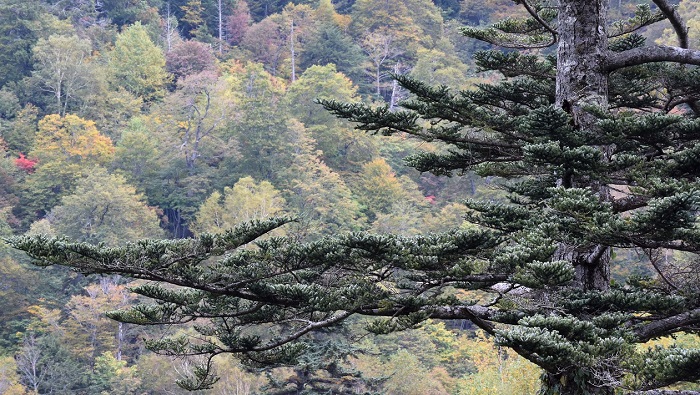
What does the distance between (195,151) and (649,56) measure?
130 feet

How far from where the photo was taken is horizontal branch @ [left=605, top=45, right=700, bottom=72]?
6.46 m

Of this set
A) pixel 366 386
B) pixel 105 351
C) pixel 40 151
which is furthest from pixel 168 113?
pixel 366 386

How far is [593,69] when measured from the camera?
6.67m

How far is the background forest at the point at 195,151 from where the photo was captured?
2991cm

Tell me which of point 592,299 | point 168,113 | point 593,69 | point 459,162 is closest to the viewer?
point 592,299

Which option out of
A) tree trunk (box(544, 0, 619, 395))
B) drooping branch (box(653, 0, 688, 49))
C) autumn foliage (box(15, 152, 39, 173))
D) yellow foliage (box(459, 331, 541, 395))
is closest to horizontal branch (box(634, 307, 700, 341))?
tree trunk (box(544, 0, 619, 395))

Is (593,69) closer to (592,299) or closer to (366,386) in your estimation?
(592,299)

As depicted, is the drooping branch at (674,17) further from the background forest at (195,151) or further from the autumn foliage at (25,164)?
the autumn foliage at (25,164)

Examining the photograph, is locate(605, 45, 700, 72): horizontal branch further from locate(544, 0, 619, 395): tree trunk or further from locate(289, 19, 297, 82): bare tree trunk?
locate(289, 19, 297, 82): bare tree trunk

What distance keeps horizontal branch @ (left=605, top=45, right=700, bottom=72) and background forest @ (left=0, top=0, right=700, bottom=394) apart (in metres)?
14.7

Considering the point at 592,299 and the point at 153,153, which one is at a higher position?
the point at 592,299

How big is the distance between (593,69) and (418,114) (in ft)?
4.25

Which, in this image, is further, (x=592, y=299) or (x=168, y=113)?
(x=168, y=113)

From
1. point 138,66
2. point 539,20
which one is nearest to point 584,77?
point 539,20
